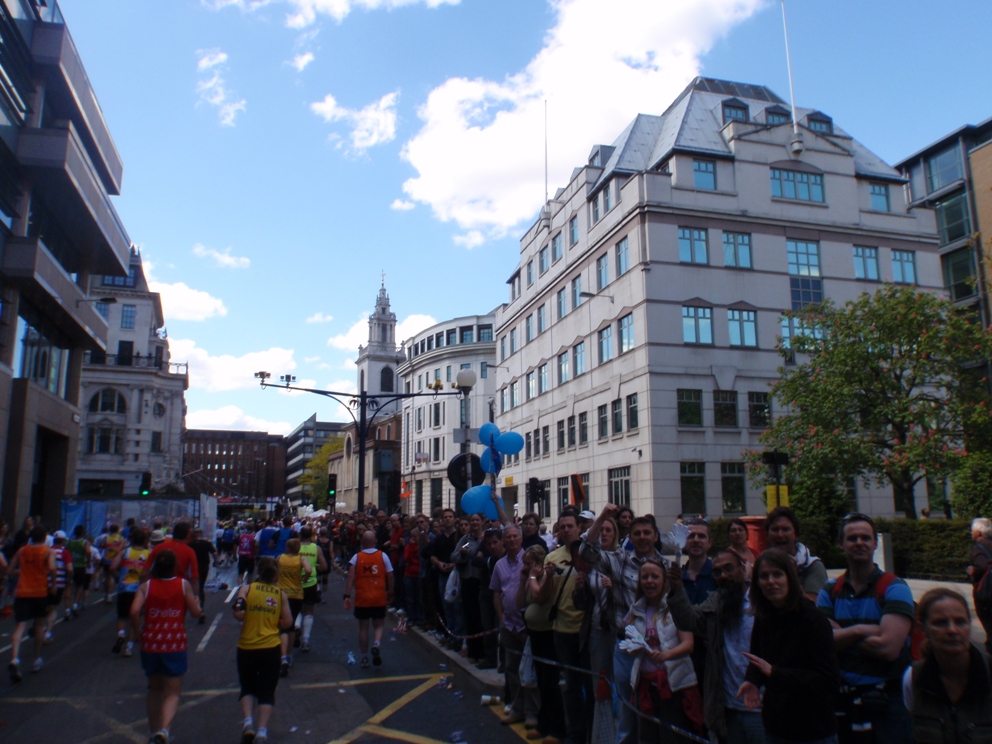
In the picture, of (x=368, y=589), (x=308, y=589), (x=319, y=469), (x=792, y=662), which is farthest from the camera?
(x=319, y=469)

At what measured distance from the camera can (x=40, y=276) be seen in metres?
26.5

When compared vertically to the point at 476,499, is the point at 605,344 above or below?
above

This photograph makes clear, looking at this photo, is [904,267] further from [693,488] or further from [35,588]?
[35,588]

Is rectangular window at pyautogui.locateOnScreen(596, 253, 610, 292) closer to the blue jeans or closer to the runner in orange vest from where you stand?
the runner in orange vest

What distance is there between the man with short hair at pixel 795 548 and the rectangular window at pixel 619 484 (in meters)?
29.4

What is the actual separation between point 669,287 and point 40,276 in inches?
964

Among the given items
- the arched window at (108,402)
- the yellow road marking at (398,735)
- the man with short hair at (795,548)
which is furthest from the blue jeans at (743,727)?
the arched window at (108,402)

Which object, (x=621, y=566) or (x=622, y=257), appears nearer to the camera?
(x=621, y=566)

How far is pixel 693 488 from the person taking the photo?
33125 mm

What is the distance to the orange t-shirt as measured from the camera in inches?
426

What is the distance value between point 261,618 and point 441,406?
2778 inches

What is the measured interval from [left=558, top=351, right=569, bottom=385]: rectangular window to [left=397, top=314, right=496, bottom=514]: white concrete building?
30.1 metres

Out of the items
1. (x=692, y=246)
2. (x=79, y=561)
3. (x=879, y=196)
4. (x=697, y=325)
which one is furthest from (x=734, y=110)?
(x=79, y=561)

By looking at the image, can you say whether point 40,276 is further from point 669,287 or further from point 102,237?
point 669,287
